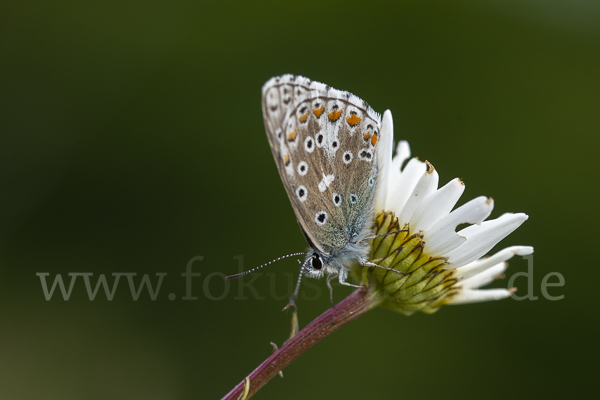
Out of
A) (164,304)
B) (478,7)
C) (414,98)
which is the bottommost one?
(164,304)

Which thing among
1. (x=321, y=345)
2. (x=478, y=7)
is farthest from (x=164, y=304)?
(x=478, y=7)

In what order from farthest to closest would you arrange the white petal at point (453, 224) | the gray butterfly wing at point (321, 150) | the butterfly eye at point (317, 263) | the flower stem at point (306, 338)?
the butterfly eye at point (317, 263)
the gray butterfly wing at point (321, 150)
the white petal at point (453, 224)
the flower stem at point (306, 338)

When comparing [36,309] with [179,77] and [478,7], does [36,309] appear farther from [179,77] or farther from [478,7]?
[478,7]

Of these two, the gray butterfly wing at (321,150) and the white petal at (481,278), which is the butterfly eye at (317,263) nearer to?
the gray butterfly wing at (321,150)

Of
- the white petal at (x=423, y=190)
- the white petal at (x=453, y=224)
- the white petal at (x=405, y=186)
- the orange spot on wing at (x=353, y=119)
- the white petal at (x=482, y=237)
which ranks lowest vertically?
the white petal at (x=482, y=237)

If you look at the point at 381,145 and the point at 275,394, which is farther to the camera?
the point at 275,394

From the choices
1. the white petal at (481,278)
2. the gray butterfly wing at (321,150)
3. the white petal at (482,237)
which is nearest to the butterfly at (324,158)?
the gray butterfly wing at (321,150)

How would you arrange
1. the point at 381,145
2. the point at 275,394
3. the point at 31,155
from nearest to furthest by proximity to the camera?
1. the point at 381,145
2. the point at 275,394
3. the point at 31,155
